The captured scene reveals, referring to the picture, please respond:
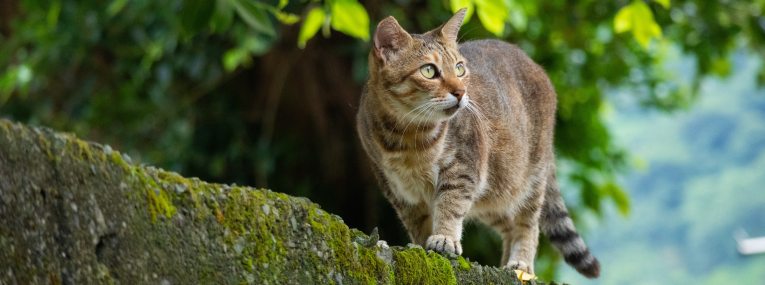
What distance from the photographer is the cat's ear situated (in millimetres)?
2902

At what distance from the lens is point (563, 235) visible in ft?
11.1

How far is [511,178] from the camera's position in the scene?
10.4 ft

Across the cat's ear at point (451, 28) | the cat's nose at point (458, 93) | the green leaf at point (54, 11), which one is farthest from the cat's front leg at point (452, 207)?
the green leaf at point (54, 11)

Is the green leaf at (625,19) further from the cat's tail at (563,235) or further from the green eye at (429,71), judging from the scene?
the green eye at (429,71)

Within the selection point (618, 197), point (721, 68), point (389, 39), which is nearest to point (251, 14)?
point (389, 39)

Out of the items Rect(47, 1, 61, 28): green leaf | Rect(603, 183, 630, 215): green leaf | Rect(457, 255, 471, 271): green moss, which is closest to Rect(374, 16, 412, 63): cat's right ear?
Rect(457, 255, 471, 271): green moss

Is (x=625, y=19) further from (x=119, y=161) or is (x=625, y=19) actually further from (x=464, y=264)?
(x=119, y=161)

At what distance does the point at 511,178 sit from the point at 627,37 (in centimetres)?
404

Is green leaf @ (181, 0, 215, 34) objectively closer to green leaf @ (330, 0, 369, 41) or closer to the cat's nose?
green leaf @ (330, 0, 369, 41)

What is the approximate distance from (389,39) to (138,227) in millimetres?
1741

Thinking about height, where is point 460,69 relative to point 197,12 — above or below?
above

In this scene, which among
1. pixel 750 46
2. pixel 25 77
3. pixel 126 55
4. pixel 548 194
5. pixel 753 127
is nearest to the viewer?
pixel 548 194

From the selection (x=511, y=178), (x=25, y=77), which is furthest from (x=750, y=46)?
(x=25, y=77)

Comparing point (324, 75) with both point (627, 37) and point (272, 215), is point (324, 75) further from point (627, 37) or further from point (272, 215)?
point (272, 215)
